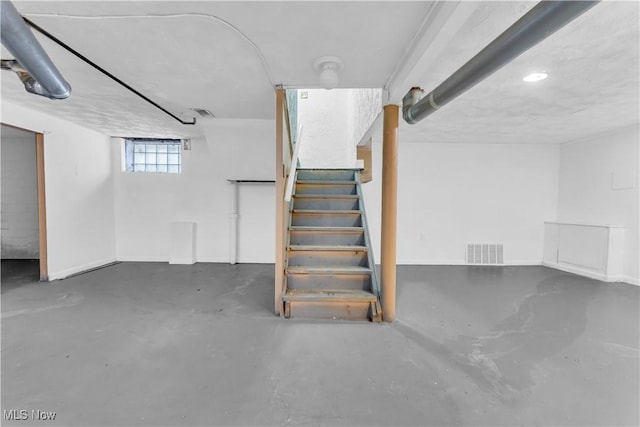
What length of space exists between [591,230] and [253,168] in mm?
5313

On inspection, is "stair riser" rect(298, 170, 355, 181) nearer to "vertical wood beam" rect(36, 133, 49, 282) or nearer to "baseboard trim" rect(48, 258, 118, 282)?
"vertical wood beam" rect(36, 133, 49, 282)

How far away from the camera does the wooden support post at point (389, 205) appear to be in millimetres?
2541

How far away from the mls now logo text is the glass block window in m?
4.13

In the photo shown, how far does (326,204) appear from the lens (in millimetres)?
3574

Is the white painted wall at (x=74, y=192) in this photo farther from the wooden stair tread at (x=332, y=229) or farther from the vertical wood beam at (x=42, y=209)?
the wooden stair tread at (x=332, y=229)

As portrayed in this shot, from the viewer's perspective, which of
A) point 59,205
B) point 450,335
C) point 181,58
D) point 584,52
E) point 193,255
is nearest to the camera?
point 584,52

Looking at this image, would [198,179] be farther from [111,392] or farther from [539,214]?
[539,214]

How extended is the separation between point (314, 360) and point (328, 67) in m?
2.21

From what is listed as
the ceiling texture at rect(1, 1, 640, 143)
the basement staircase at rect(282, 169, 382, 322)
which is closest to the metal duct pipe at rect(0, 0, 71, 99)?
the ceiling texture at rect(1, 1, 640, 143)

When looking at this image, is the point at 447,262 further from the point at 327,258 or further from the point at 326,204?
the point at 327,258

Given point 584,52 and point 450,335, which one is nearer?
point 584,52

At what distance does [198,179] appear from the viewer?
480 cm

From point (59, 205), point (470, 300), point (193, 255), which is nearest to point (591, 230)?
point (470, 300)

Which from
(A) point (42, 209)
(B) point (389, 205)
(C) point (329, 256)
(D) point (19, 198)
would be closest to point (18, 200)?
(D) point (19, 198)
